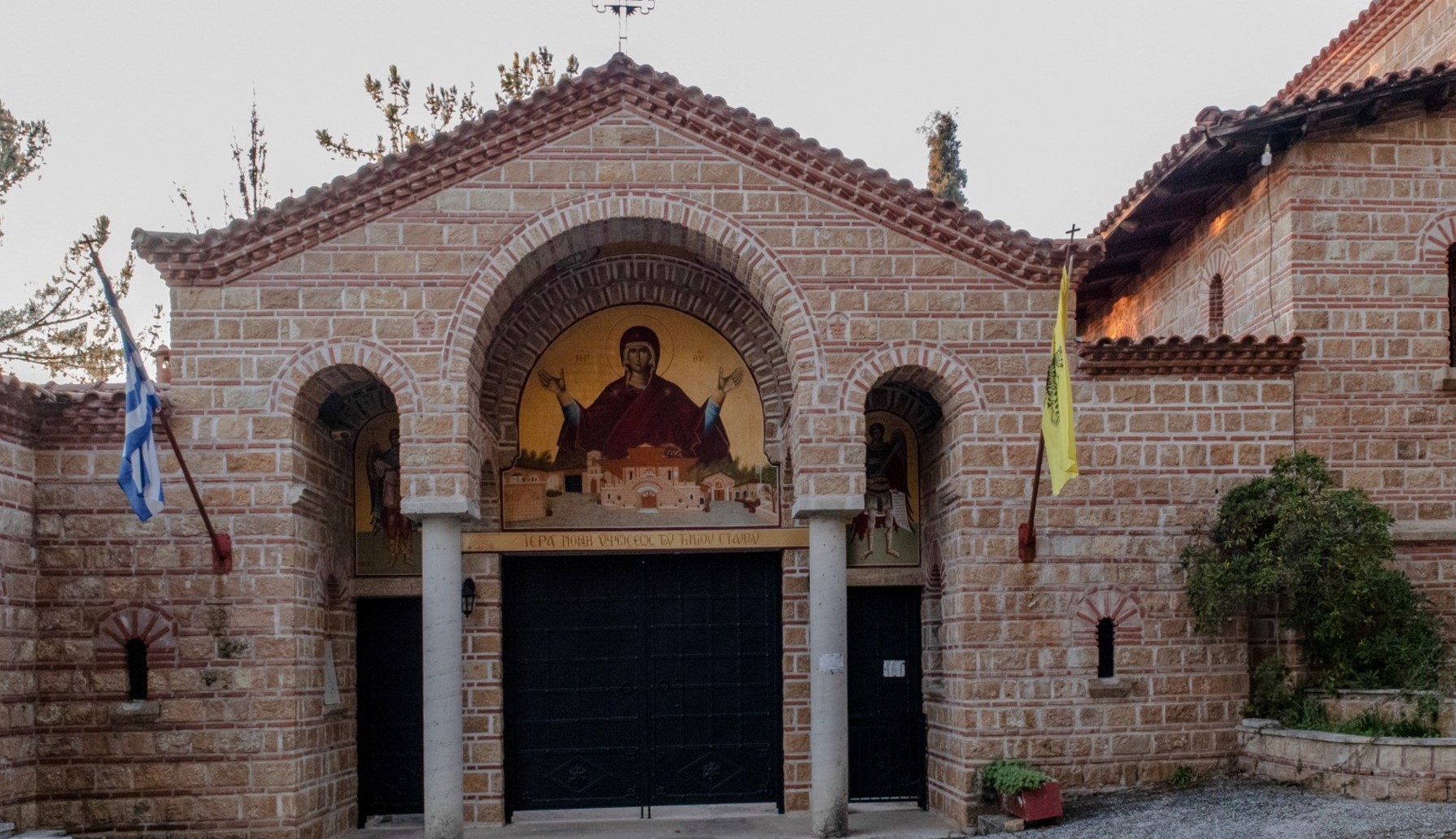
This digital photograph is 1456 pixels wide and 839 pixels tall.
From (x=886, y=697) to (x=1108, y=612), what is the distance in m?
2.81

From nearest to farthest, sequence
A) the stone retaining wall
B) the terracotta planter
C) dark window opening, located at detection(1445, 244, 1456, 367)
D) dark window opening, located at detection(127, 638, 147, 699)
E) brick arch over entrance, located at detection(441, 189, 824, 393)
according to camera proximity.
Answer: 1. the stone retaining wall
2. the terracotta planter
3. dark window opening, located at detection(127, 638, 147, 699)
4. brick arch over entrance, located at detection(441, 189, 824, 393)
5. dark window opening, located at detection(1445, 244, 1456, 367)

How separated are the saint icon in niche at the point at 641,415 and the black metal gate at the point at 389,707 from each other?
2.51 m

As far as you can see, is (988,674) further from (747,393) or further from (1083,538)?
(747,393)

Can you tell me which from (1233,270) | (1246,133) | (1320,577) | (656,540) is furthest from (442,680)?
(1233,270)

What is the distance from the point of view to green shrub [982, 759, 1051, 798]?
11.8 metres

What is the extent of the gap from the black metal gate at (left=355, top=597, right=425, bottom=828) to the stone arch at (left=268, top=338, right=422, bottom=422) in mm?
2919

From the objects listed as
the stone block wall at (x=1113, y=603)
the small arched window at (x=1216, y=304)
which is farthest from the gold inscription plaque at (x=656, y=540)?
the small arched window at (x=1216, y=304)

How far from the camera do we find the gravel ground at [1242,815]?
1027 cm

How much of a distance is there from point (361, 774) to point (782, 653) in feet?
15.0

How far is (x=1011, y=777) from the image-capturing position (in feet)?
39.3

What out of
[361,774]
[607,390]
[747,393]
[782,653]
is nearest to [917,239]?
[747,393]

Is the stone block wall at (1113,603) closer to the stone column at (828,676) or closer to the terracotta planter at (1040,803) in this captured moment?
the terracotta planter at (1040,803)

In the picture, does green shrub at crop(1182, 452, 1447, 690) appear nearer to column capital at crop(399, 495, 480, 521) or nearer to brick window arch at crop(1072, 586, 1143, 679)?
brick window arch at crop(1072, 586, 1143, 679)

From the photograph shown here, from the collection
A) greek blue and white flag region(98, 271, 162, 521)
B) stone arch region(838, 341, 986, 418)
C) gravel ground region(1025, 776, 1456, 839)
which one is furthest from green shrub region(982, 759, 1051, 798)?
greek blue and white flag region(98, 271, 162, 521)
